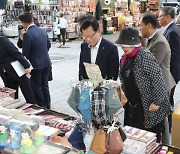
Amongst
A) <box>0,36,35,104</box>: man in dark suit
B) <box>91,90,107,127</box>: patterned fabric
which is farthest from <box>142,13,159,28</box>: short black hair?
<box>91,90,107,127</box>: patterned fabric

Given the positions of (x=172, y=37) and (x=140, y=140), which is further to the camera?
(x=172, y=37)

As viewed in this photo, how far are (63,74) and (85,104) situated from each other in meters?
5.74

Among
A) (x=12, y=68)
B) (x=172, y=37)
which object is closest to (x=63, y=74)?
(x=12, y=68)

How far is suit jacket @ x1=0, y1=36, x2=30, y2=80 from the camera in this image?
3801 millimetres

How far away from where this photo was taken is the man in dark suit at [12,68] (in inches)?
150

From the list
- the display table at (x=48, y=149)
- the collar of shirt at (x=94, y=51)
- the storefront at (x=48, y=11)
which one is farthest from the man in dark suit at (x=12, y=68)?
the storefront at (x=48, y=11)

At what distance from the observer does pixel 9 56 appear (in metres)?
3.92

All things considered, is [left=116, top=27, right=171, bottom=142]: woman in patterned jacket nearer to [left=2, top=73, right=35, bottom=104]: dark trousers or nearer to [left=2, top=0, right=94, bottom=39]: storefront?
[left=2, top=73, right=35, bottom=104]: dark trousers

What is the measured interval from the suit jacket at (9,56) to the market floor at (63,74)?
725 millimetres

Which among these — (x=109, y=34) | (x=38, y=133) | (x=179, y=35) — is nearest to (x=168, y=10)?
(x=179, y=35)

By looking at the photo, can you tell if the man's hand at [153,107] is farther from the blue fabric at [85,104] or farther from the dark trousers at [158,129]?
the blue fabric at [85,104]

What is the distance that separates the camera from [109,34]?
569 inches

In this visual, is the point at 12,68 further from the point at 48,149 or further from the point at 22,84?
the point at 48,149

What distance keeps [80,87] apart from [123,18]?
14484mm
